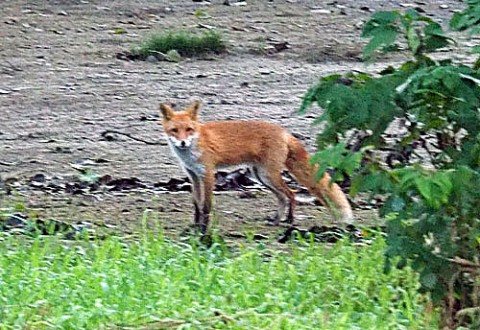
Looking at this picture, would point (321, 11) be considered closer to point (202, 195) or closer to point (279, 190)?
point (279, 190)

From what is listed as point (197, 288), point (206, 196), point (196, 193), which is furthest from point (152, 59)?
point (197, 288)

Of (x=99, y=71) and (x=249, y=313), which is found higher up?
(x=249, y=313)

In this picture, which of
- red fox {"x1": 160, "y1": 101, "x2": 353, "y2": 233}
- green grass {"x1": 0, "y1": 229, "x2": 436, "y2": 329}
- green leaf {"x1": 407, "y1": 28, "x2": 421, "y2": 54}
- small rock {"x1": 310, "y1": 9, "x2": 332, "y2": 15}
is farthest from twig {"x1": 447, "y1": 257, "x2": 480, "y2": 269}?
small rock {"x1": 310, "y1": 9, "x2": 332, "y2": 15}

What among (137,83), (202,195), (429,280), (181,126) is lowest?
(137,83)

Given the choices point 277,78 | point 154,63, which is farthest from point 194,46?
point 277,78

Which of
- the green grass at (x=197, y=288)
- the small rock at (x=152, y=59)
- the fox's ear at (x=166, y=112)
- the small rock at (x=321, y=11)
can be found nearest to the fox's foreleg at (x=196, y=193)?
the fox's ear at (x=166, y=112)

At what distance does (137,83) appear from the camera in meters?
11.0

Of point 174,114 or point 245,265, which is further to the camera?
point 174,114

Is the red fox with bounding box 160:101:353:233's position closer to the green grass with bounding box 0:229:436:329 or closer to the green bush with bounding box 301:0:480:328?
the green grass with bounding box 0:229:436:329

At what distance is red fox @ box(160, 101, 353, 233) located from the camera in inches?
281

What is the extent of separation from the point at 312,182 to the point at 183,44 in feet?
17.5

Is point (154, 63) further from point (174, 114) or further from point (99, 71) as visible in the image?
point (174, 114)

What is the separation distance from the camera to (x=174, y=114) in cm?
728

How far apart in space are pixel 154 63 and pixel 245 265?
658 centimetres
